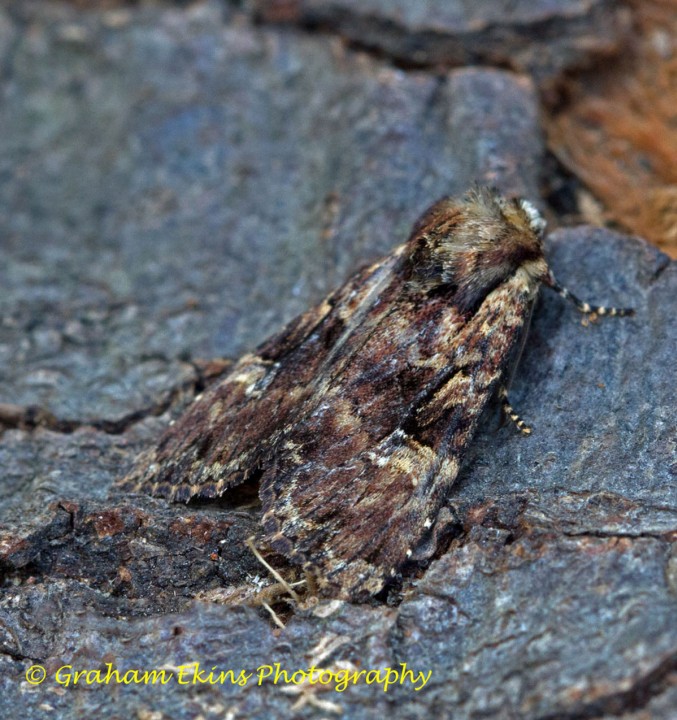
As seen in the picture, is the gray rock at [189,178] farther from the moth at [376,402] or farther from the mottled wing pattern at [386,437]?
the mottled wing pattern at [386,437]

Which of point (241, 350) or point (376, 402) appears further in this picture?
point (241, 350)

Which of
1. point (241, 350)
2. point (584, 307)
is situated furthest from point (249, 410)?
point (584, 307)

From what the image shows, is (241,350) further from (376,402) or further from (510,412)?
(510,412)

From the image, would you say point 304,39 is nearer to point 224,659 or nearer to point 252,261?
point 252,261

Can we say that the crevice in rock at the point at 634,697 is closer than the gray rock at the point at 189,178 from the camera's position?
Yes

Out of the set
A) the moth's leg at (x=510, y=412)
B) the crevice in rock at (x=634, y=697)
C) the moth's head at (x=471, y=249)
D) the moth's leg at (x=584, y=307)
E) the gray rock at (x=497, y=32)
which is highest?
the gray rock at (x=497, y=32)

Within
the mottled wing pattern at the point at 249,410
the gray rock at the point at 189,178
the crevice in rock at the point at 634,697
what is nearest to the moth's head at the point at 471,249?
the mottled wing pattern at the point at 249,410

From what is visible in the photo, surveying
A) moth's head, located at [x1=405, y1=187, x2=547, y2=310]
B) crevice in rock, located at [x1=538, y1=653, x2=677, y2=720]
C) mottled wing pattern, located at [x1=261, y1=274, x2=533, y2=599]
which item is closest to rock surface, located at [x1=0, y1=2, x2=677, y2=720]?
crevice in rock, located at [x1=538, y1=653, x2=677, y2=720]
